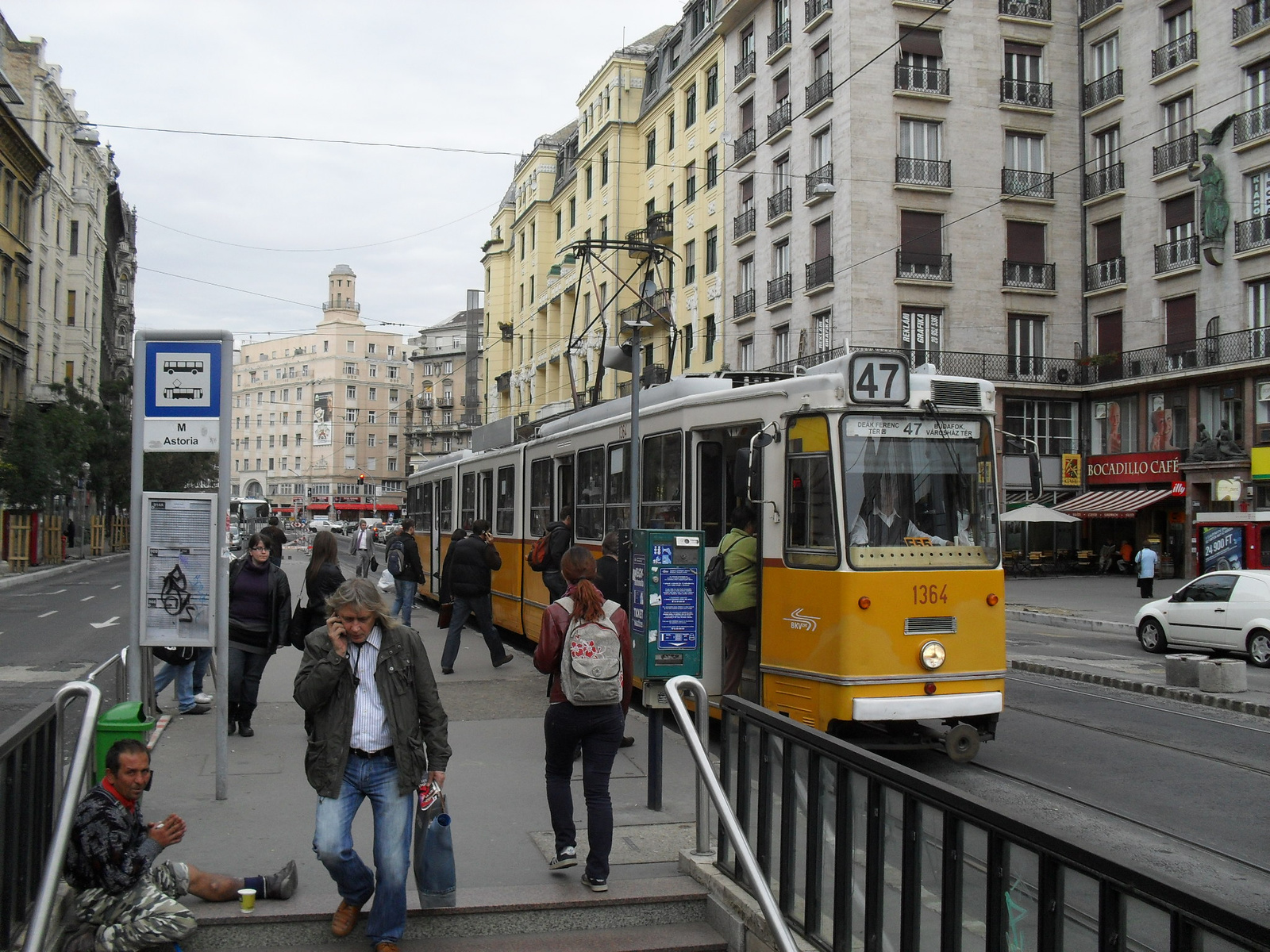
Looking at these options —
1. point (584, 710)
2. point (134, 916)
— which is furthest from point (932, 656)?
point (134, 916)

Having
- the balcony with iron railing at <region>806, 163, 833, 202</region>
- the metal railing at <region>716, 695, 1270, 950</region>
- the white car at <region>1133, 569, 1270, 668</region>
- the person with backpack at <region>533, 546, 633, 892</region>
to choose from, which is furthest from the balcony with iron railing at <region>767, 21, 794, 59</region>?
the metal railing at <region>716, 695, 1270, 950</region>

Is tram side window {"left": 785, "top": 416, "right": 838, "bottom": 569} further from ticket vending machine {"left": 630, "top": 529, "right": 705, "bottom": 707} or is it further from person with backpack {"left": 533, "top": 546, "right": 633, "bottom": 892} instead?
person with backpack {"left": 533, "top": 546, "right": 633, "bottom": 892}

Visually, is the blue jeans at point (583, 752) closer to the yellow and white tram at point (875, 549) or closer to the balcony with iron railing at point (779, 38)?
the yellow and white tram at point (875, 549)

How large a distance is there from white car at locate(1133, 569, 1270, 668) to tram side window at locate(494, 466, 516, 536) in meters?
10.7

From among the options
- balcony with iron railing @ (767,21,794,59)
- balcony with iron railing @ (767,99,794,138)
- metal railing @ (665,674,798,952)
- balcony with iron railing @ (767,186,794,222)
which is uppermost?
balcony with iron railing @ (767,21,794,59)

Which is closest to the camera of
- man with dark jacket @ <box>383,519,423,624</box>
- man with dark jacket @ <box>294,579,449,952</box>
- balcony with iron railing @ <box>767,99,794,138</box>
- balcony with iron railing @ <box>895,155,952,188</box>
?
man with dark jacket @ <box>294,579,449,952</box>

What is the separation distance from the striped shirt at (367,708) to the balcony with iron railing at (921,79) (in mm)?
36286

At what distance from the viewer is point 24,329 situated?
1946 inches

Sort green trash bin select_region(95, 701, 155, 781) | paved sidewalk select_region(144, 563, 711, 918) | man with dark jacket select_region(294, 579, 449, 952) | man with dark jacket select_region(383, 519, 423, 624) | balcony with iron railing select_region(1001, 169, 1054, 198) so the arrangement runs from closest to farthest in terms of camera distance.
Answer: man with dark jacket select_region(294, 579, 449, 952) < green trash bin select_region(95, 701, 155, 781) < paved sidewalk select_region(144, 563, 711, 918) < man with dark jacket select_region(383, 519, 423, 624) < balcony with iron railing select_region(1001, 169, 1054, 198)

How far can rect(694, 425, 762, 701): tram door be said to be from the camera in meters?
9.64

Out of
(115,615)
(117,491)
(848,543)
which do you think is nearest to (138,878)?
(848,543)

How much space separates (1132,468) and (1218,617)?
22.4m

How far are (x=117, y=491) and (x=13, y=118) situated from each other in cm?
1810

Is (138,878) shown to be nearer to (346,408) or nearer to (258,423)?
(346,408)
